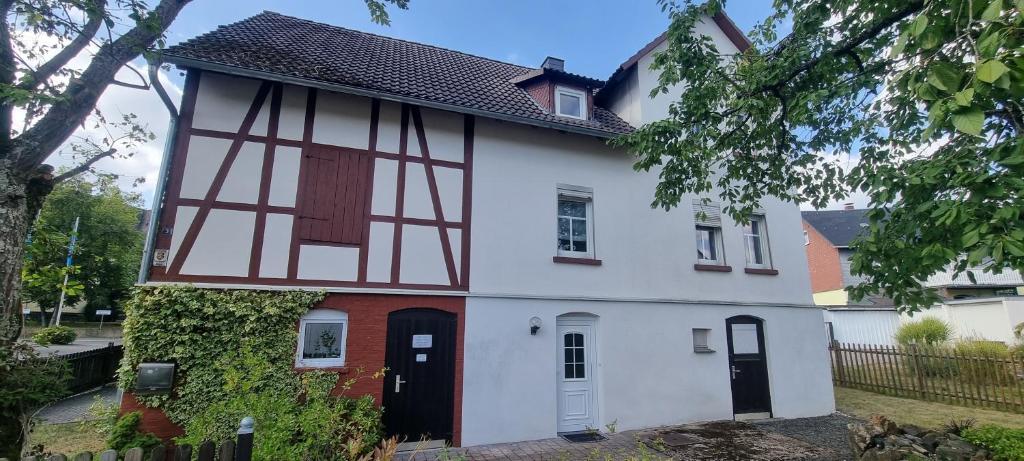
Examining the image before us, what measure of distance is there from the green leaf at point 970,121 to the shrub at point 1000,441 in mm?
4720

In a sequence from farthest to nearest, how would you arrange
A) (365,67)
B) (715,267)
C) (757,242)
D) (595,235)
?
(757,242) < (715,267) < (595,235) < (365,67)

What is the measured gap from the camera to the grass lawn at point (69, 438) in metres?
6.75

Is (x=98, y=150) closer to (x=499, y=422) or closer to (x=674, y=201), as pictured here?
(x=499, y=422)

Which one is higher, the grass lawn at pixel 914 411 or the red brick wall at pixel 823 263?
the red brick wall at pixel 823 263

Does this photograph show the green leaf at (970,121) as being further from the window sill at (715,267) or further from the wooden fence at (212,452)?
the window sill at (715,267)

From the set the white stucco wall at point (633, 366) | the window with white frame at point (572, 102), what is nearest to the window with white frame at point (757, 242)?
the white stucco wall at point (633, 366)

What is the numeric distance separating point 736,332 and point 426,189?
7837mm

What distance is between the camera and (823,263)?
27.4 m

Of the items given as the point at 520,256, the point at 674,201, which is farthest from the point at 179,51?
the point at 674,201

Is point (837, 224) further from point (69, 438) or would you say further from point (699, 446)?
point (69, 438)

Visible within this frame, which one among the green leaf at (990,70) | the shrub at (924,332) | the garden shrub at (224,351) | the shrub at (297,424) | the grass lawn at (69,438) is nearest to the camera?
the green leaf at (990,70)

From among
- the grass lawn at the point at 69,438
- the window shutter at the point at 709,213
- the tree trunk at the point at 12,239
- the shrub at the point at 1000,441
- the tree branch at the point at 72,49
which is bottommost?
the grass lawn at the point at 69,438

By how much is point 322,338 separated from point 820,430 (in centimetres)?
988

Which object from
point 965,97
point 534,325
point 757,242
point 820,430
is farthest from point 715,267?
point 965,97
